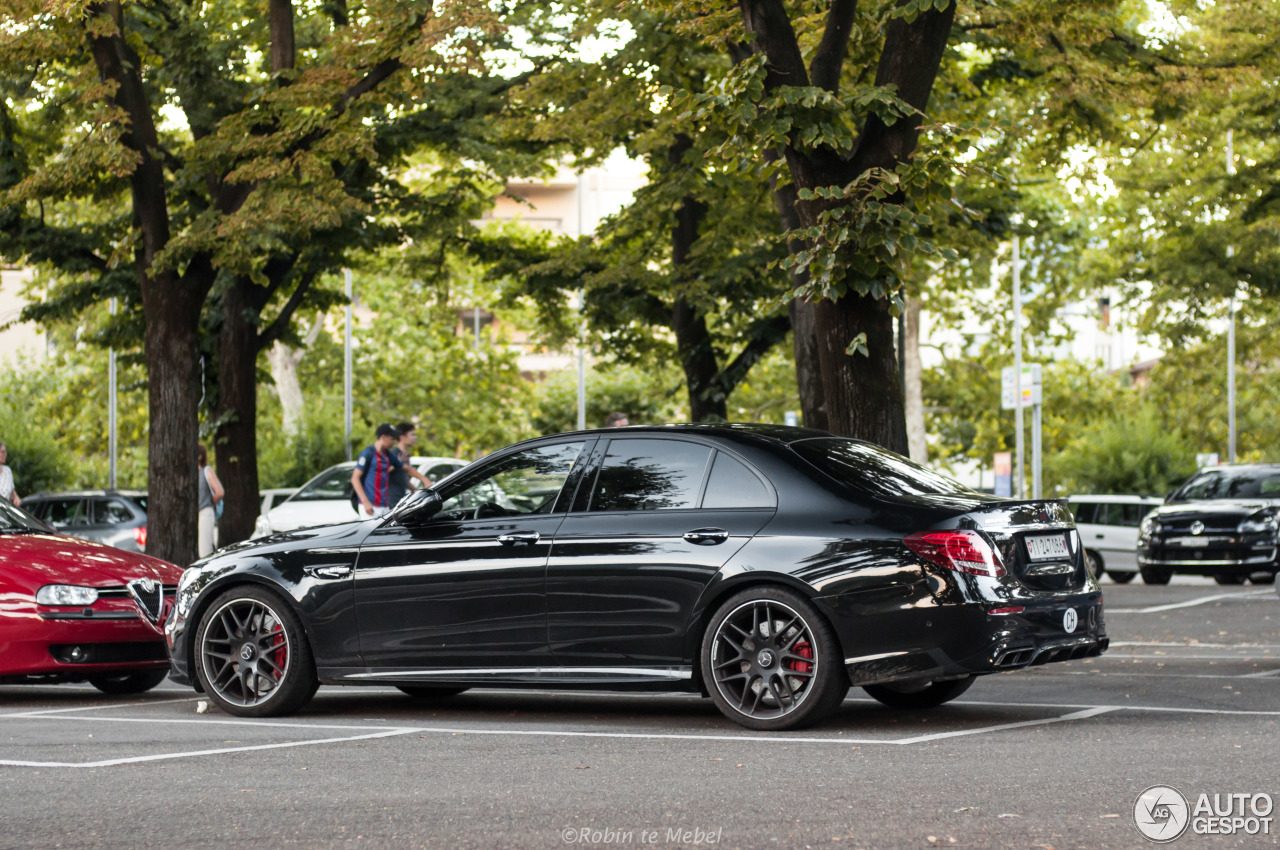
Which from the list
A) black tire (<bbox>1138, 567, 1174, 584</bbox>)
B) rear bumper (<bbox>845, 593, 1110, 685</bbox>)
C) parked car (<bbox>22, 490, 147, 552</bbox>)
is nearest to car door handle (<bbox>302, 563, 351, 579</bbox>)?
rear bumper (<bbox>845, 593, 1110, 685</bbox>)

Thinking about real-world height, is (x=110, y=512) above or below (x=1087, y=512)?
above

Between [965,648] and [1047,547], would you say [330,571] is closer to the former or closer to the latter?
[965,648]

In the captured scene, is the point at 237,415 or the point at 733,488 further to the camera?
the point at 237,415

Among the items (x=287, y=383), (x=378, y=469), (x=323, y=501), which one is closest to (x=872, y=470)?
(x=378, y=469)

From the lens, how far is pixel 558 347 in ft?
Result: 97.0

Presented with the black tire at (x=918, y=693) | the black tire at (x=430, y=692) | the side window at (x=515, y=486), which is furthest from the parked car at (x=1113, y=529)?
the side window at (x=515, y=486)

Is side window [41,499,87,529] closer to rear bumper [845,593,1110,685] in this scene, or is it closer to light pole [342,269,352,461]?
light pole [342,269,352,461]

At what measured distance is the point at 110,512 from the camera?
77.6ft

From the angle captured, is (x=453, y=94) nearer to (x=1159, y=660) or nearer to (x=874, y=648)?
(x=1159, y=660)

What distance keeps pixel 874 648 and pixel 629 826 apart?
8.09ft

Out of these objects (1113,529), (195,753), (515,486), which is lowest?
(195,753)

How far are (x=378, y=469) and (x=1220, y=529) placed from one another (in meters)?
13.0

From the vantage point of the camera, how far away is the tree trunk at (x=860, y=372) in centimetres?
1227

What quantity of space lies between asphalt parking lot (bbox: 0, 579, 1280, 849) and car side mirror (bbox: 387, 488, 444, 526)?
1.08 meters
